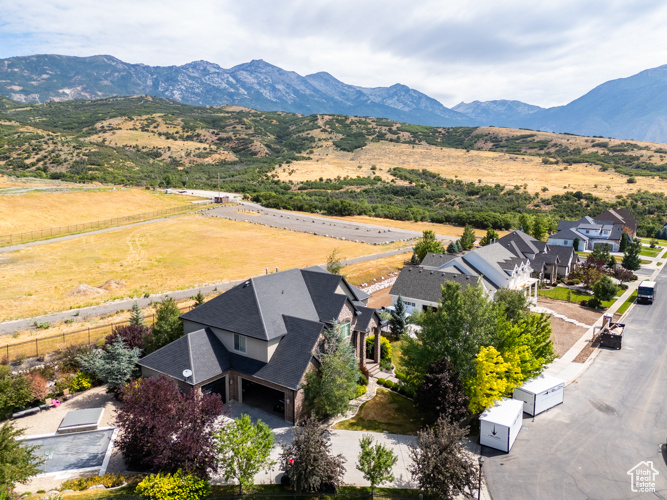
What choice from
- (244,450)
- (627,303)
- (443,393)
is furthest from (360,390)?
(627,303)

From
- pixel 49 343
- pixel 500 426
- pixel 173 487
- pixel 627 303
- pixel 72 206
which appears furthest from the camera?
pixel 72 206

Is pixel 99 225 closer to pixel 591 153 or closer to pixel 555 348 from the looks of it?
pixel 555 348

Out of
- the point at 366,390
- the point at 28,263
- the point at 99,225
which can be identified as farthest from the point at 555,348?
the point at 99,225

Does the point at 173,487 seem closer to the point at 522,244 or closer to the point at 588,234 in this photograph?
the point at 522,244

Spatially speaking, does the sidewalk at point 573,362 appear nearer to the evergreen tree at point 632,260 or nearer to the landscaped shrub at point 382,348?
the landscaped shrub at point 382,348

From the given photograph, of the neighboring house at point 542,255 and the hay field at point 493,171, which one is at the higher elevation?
the hay field at point 493,171

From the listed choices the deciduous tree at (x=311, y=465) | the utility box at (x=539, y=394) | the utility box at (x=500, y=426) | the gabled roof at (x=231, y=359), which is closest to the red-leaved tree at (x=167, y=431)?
the deciduous tree at (x=311, y=465)
